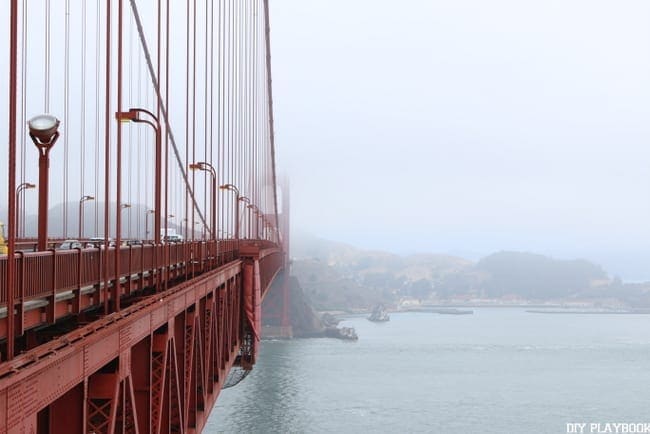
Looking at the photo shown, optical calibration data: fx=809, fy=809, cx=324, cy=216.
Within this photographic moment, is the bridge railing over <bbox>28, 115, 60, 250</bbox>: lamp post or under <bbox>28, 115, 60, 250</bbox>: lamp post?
under

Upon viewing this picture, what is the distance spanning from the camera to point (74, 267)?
752 cm

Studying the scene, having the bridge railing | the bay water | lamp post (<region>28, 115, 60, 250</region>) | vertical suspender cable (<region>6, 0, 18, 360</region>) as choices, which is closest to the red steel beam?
vertical suspender cable (<region>6, 0, 18, 360</region>)

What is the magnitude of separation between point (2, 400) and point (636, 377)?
71.2 m

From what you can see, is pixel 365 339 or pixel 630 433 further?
pixel 365 339

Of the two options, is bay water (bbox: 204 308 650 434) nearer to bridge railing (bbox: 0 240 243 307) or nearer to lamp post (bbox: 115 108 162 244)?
lamp post (bbox: 115 108 162 244)

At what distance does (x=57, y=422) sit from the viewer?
19.1 feet

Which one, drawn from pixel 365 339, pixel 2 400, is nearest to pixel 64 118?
pixel 2 400

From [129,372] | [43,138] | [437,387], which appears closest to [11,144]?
[43,138]

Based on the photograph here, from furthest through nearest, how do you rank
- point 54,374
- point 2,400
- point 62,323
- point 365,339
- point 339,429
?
point 365,339
point 339,429
point 62,323
point 54,374
point 2,400

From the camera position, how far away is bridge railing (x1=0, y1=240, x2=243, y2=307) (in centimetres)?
593

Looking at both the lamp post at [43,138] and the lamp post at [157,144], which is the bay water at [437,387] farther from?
the lamp post at [43,138]

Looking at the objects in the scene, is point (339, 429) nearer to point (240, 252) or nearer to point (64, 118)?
point (240, 252)

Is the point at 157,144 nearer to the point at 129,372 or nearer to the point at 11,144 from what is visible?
the point at 129,372

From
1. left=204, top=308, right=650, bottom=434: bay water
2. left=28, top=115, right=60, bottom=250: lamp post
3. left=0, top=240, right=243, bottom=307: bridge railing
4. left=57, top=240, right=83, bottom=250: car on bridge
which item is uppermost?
left=28, top=115, right=60, bottom=250: lamp post
